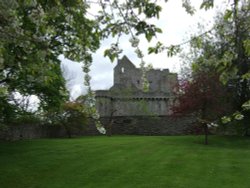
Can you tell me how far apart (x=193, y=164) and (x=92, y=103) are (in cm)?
1009

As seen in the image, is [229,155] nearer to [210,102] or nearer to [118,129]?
[210,102]

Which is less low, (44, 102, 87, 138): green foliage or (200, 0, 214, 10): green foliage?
(44, 102, 87, 138): green foliage

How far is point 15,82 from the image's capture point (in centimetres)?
1719

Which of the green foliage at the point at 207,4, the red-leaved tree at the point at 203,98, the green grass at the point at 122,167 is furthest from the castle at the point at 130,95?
the green foliage at the point at 207,4

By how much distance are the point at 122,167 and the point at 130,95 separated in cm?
2571

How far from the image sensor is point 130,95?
131ft

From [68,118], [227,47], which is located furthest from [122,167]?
[68,118]

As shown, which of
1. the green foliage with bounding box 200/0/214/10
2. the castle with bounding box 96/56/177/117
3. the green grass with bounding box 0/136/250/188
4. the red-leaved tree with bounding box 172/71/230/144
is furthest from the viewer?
the castle with bounding box 96/56/177/117

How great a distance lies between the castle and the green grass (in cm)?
1378

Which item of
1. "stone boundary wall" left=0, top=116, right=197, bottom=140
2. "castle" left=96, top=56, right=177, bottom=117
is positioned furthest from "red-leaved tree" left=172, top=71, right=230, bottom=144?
"stone boundary wall" left=0, top=116, right=197, bottom=140

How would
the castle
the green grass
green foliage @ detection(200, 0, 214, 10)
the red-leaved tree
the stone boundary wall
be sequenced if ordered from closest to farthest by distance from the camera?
1. green foliage @ detection(200, 0, 214, 10)
2. the green grass
3. the red-leaved tree
4. the stone boundary wall
5. the castle

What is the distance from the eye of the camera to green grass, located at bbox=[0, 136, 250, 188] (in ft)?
39.8

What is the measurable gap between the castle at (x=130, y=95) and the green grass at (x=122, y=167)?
45.2ft

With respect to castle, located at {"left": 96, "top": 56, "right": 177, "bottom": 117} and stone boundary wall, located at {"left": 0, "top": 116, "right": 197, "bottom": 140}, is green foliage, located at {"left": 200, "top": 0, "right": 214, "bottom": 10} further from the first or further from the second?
stone boundary wall, located at {"left": 0, "top": 116, "right": 197, "bottom": 140}
